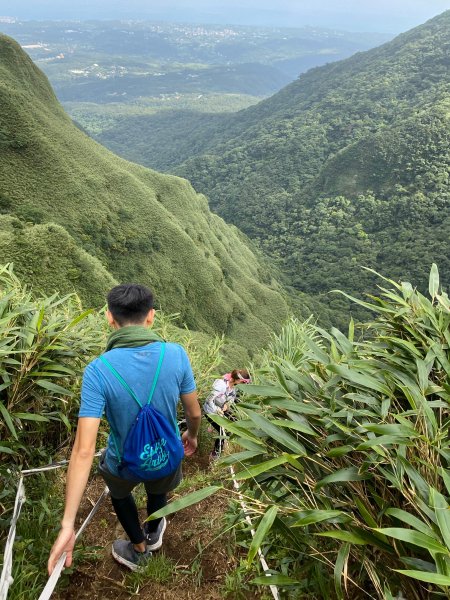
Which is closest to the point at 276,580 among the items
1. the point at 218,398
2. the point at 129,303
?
the point at 129,303

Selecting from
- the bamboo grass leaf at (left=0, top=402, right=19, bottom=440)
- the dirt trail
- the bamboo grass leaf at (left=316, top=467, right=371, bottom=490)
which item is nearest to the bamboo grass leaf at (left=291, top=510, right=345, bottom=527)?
the bamboo grass leaf at (left=316, top=467, right=371, bottom=490)

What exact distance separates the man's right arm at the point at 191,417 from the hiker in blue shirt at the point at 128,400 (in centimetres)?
1

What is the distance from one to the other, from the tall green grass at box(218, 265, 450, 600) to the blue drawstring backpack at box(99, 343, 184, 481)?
19.5 inches

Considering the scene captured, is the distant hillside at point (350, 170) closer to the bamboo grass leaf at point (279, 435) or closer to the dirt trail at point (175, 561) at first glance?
the dirt trail at point (175, 561)

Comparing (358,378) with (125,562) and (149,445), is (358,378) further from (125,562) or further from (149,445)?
(125,562)

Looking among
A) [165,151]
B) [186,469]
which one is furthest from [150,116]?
[186,469]

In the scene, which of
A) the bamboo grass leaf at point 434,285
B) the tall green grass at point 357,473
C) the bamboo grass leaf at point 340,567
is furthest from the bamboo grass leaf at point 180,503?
the bamboo grass leaf at point 434,285

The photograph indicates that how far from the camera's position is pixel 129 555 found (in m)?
3.07

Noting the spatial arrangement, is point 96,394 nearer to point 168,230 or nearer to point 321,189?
point 168,230

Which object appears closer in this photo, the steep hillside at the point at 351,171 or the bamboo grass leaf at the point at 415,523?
the bamboo grass leaf at the point at 415,523

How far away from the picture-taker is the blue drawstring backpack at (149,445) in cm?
259

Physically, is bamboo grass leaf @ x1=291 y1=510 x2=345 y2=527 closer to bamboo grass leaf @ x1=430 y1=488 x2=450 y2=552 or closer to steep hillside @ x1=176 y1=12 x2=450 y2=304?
bamboo grass leaf @ x1=430 y1=488 x2=450 y2=552

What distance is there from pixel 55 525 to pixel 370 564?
2273 millimetres

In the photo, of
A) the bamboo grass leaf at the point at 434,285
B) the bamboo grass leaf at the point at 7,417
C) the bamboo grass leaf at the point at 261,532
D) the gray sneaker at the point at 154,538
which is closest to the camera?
the bamboo grass leaf at the point at 261,532
